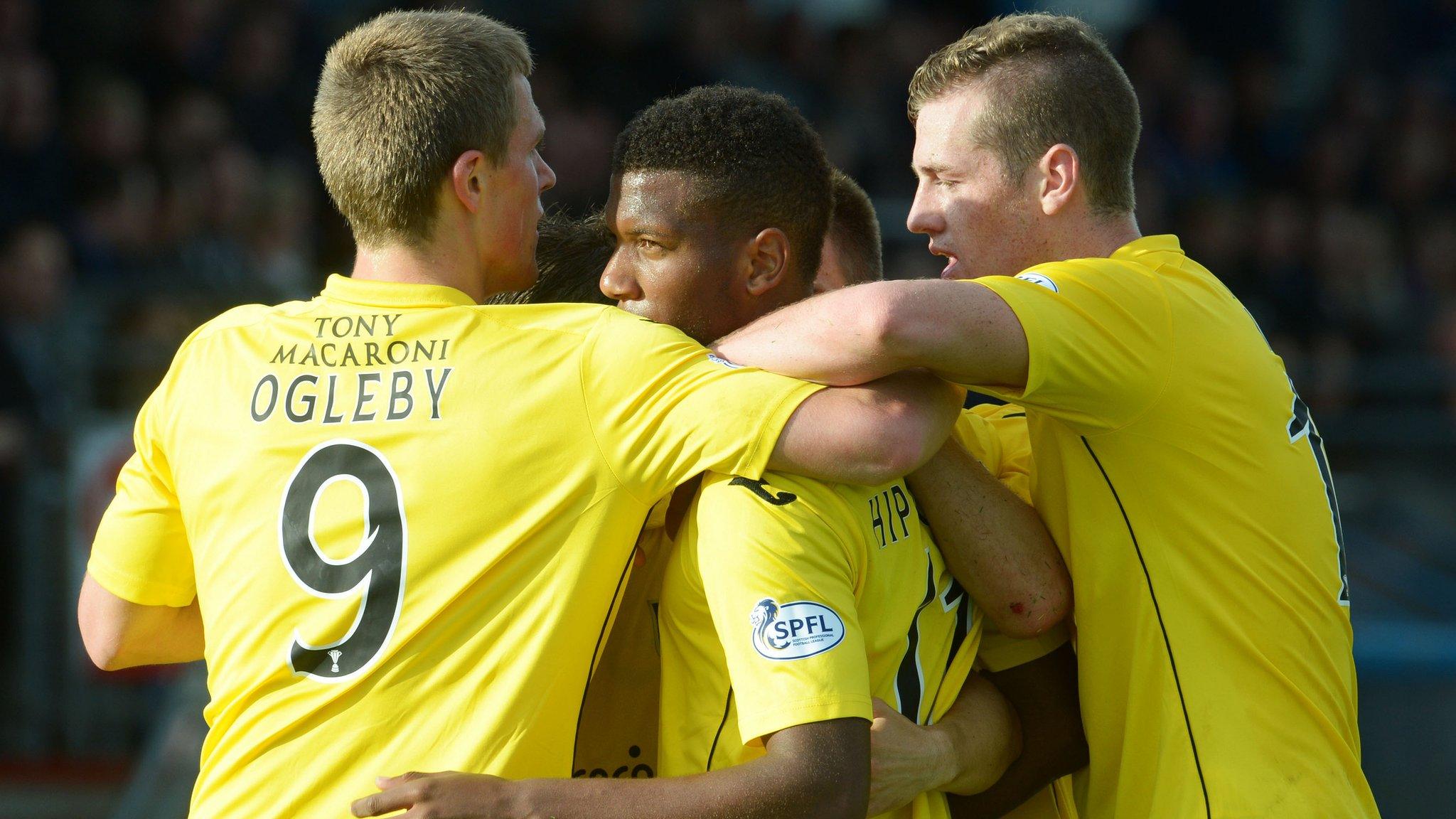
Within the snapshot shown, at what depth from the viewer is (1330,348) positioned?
9539 millimetres

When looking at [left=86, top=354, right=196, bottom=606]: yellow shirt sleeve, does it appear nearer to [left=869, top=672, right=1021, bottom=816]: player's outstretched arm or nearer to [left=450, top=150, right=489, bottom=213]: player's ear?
[left=450, top=150, right=489, bottom=213]: player's ear

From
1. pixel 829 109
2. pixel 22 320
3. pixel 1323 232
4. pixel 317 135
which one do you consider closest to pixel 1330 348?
pixel 1323 232

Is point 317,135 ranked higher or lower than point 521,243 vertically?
higher

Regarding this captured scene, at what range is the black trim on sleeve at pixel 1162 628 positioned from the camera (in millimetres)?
2818

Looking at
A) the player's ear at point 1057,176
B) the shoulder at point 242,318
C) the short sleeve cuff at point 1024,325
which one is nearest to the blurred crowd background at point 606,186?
the player's ear at point 1057,176

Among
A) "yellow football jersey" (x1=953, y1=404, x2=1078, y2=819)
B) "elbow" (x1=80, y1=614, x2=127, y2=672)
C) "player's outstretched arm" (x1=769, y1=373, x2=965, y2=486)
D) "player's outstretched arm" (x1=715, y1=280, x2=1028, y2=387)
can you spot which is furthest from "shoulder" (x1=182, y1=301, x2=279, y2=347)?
"yellow football jersey" (x1=953, y1=404, x2=1078, y2=819)

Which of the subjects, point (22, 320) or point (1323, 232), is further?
point (1323, 232)

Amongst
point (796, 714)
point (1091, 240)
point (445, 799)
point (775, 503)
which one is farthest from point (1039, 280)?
point (445, 799)

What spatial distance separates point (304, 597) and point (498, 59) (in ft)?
3.35

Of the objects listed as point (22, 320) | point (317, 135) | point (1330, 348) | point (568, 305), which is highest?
point (317, 135)

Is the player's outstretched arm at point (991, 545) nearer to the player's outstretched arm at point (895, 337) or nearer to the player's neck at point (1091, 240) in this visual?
the player's outstretched arm at point (895, 337)

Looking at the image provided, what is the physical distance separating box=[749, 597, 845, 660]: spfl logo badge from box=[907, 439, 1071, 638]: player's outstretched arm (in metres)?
0.47

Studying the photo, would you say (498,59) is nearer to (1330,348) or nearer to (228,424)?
(228,424)

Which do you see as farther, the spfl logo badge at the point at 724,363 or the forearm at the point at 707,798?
the spfl logo badge at the point at 724,363
